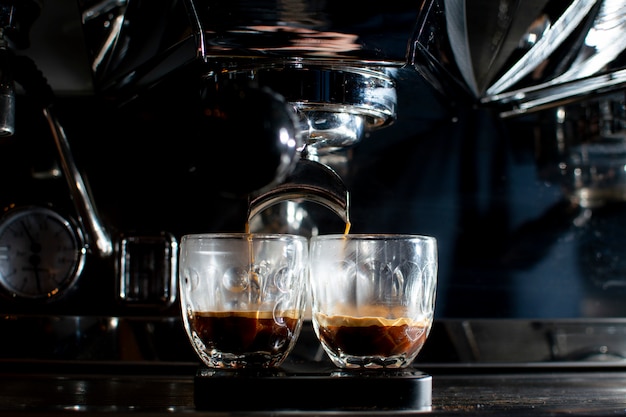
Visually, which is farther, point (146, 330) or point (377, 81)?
point (146, 330)

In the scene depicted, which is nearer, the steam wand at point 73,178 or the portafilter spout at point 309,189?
the portafilter spout at point 309,189

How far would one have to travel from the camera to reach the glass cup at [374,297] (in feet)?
1.70

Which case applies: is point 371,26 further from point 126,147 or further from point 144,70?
point 126,147

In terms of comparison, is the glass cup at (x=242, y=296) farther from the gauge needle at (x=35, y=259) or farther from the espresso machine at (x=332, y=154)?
the gauge needle at (x=35, y=259)

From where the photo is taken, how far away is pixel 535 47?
1.85 feet

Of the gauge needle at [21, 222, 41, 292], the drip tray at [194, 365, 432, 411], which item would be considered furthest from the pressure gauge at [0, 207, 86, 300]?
the drip tray at [194, 365, 432, 411]

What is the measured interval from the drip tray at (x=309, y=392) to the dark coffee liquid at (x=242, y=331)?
0.04m

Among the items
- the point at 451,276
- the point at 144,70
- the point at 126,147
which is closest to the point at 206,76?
the point at 144,70

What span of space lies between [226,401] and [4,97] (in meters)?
0.29

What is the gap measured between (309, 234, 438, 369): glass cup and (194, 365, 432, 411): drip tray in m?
0.04

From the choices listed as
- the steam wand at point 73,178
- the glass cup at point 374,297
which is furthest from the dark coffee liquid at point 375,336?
the steam wand at point 73,178

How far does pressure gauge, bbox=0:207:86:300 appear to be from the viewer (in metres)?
0.68

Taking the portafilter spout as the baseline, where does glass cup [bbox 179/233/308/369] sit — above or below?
below

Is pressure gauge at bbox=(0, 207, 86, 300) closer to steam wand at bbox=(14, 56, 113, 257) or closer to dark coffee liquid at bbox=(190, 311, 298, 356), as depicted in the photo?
steam wand at bbox=(14, 56, 113, 257)
